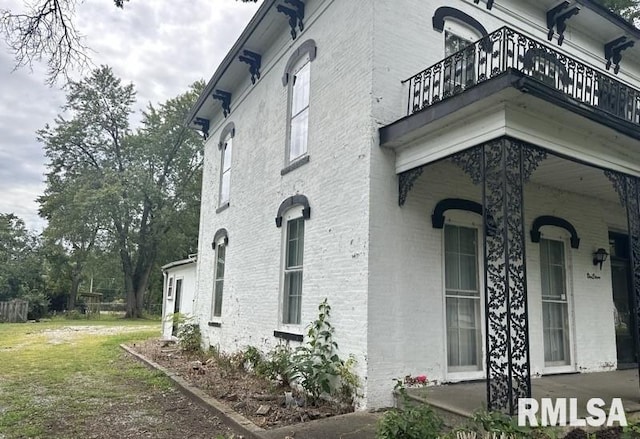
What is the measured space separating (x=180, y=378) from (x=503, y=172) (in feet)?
23.4

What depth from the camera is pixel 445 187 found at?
6.84 metres

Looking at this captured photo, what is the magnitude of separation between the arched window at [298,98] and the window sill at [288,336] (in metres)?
2.93

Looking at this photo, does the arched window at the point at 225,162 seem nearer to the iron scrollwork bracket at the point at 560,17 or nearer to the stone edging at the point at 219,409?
the stone edging at the point at 219,409

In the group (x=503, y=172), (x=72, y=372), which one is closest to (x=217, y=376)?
(x=72, y=372)

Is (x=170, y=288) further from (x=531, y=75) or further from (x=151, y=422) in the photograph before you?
(x=531, y=75)

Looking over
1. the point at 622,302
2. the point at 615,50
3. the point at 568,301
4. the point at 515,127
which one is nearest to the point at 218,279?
the point at 568,301

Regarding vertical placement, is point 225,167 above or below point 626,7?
below

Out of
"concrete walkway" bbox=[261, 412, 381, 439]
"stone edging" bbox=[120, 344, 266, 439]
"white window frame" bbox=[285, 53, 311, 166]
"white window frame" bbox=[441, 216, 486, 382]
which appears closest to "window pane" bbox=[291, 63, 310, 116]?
"white window frame" bbox=[285, 53, 311, 166]

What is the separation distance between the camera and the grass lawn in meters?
6.22

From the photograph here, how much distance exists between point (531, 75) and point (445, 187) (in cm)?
184

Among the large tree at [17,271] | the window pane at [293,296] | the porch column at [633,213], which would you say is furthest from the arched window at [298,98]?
the large tree at [17,271]

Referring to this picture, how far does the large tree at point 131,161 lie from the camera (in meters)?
31.0

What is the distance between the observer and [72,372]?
33.4ft

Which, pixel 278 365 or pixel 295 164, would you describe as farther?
pixel 295 164
